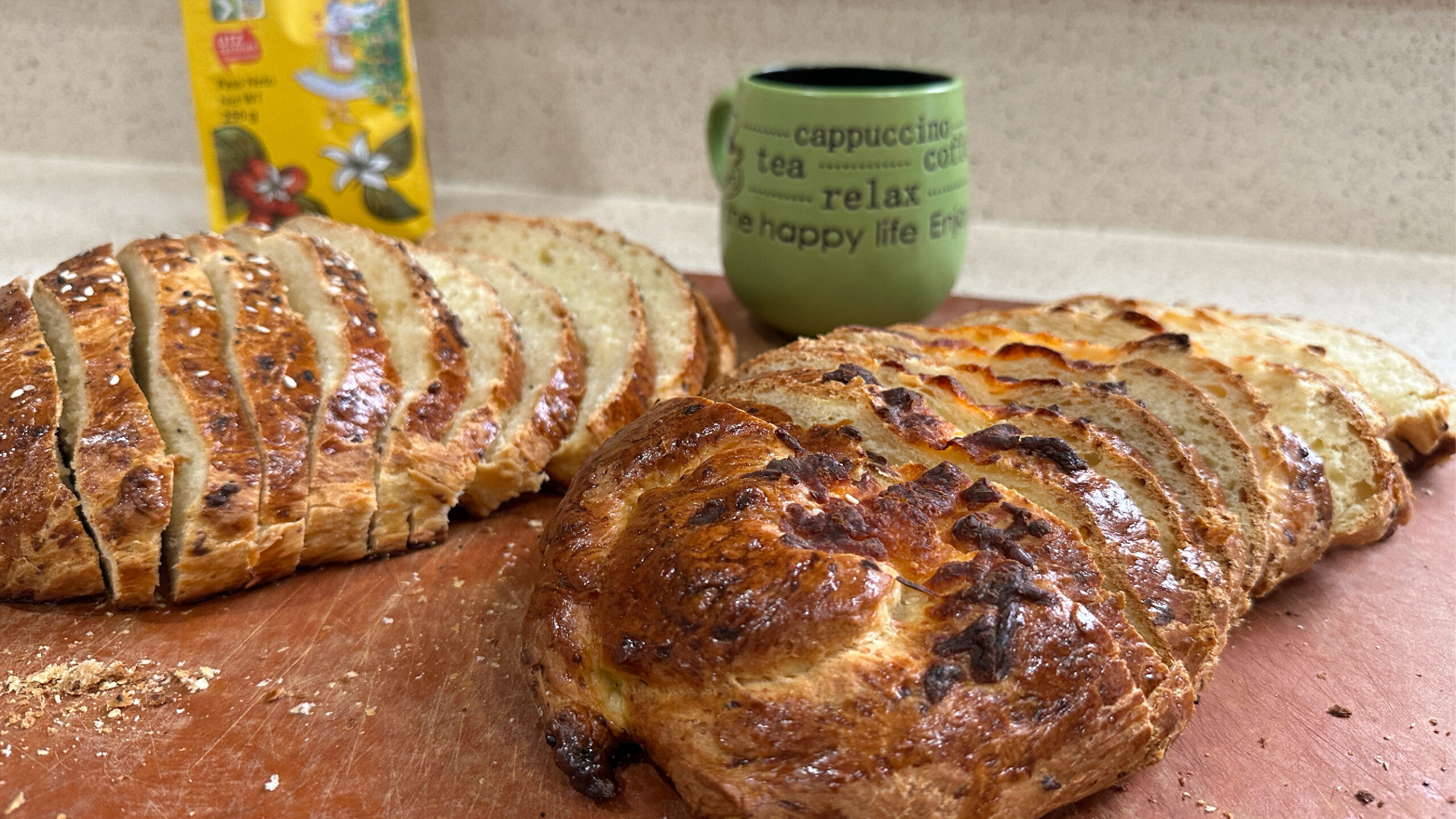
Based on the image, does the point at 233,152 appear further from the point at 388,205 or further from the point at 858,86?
the point at 858,86

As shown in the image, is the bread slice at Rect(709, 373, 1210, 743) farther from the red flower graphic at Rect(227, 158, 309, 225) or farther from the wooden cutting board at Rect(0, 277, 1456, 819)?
the red flower graphic at Rect(227, 158, 309, 225)

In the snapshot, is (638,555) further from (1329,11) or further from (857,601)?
(1329,11)

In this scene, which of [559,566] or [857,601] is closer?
[857,601]

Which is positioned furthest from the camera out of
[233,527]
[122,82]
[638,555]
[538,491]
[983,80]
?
[122,82]

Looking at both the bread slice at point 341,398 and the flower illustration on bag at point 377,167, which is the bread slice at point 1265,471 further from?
the flower illustration on bag at point 377,167

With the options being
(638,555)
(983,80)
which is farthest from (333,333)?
(983,80)

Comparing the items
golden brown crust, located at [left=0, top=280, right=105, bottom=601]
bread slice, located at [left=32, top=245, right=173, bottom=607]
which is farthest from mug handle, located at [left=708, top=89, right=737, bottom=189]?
golden brown crust, located at [left=0, top=280, right=105, bottom=601]

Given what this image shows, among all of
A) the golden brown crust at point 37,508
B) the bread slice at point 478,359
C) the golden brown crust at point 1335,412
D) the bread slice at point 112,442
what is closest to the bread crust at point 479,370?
the bread slice at point 478,359
